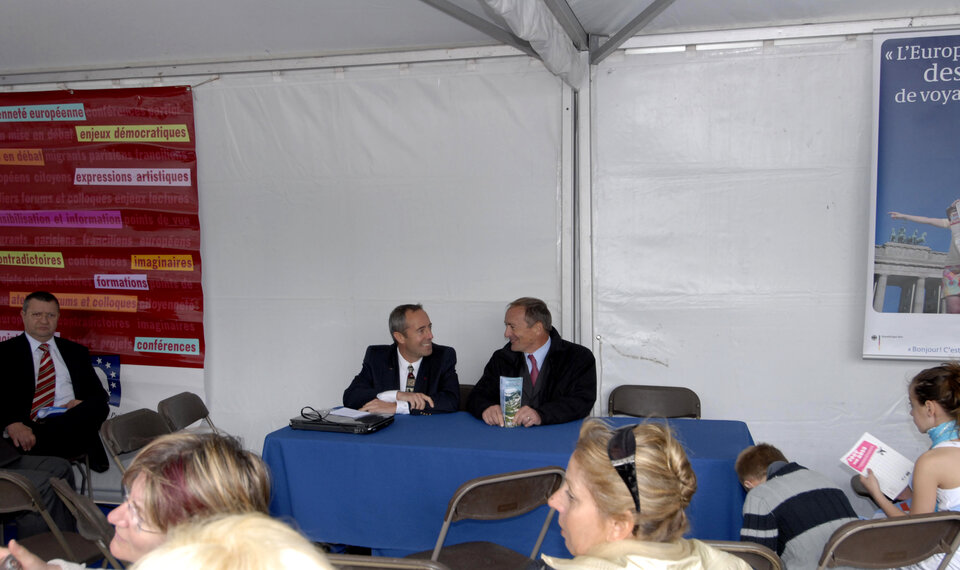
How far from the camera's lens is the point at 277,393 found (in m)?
4.38

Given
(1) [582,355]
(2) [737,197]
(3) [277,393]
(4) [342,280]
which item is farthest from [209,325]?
(2) [737,197]

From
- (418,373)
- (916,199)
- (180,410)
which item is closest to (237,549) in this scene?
(418,373)

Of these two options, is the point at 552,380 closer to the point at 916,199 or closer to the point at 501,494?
the point at 501,494

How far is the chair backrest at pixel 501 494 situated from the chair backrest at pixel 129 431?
1.40 m

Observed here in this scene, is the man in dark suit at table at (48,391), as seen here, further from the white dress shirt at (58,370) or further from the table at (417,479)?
the table at (417,479)

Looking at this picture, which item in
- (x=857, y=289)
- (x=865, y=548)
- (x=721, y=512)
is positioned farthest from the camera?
(x=857, y=289)

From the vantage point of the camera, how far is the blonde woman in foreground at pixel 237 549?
714 millimetres

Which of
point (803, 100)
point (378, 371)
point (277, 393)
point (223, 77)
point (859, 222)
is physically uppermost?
point (223, 77)

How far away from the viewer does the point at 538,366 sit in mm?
3473

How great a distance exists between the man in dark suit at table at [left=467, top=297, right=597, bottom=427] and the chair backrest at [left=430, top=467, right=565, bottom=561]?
869 mm

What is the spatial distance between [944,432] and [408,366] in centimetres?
225

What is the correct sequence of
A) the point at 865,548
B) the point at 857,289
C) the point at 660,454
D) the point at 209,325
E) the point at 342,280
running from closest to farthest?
1. the point at 660,454
2. the point at 865,548
3. the point at 857,289
4. the point at 342,280
5. the point at 209,325

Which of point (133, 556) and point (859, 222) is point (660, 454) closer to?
point (133, 556)

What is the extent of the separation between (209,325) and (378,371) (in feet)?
5.18
